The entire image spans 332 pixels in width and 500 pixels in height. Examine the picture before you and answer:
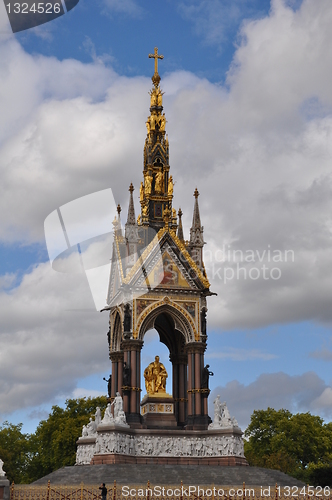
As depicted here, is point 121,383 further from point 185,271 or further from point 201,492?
point 201,492

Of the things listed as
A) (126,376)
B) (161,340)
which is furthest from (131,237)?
(126,376)

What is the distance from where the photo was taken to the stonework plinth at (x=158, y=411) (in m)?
37.8

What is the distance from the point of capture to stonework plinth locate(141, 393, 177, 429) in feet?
124

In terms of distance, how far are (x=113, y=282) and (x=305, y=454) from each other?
29999mm

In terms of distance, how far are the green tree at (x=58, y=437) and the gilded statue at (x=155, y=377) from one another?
57.1 feet

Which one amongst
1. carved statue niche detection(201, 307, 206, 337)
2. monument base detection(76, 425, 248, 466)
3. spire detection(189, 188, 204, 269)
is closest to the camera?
monument base detection(76, 425, 248, 466)

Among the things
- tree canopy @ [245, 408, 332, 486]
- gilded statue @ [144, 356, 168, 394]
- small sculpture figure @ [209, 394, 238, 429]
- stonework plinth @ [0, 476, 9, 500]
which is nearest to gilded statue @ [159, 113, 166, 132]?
gilded statue @ [144, 356, 168, 394]

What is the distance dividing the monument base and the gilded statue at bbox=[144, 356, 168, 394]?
3.03 meters

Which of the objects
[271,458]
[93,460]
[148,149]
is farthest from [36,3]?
[271,458]

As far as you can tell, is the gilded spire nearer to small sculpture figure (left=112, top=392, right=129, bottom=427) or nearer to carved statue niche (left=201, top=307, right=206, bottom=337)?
carved statue niche (left=201, top=307, right=206, bottom=337)

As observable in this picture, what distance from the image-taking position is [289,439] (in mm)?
61312

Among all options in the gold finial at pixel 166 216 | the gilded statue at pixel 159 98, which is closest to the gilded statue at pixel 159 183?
the gold finial at pixel 166 216

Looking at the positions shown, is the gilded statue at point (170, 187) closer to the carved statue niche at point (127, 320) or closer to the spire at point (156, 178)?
the spire at point (156, 178)

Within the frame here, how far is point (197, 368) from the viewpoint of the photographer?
3772 centimetres
